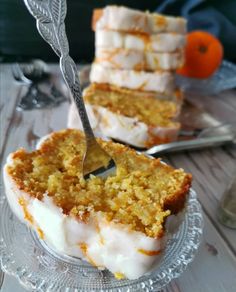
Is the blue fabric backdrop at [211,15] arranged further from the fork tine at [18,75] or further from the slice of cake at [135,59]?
the fork tine at [18,75]

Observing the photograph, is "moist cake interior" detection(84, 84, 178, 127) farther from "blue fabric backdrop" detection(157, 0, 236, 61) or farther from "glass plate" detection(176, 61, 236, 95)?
"blue fabric backdrop" detection(157, 0, 236, 61)

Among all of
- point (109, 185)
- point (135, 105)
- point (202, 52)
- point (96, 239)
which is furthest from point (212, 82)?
point (96, 239)

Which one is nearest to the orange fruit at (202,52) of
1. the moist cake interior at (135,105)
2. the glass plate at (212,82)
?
the glass plate at (212,82)

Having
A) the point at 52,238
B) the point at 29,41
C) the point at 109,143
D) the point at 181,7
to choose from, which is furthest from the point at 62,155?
the point at 181,7

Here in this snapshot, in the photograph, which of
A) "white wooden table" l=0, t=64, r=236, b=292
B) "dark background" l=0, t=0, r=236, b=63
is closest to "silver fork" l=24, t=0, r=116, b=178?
"white wooden table" l=0, t=64, r=236, b=292

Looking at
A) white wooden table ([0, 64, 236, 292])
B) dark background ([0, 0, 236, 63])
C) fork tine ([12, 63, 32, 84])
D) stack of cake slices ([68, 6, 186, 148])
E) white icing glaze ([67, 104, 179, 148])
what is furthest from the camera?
dark background ([0, 0, 236, 63])
